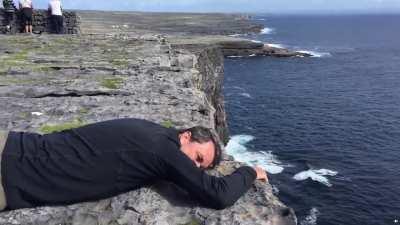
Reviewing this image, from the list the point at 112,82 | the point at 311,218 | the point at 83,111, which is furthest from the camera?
the point at 311,218

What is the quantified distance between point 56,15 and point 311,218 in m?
19.9

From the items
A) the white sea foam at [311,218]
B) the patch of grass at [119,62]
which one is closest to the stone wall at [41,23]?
the patch of grass at [119,62]

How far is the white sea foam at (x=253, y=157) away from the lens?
42.0m

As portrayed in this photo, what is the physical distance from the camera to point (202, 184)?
17.1 feet

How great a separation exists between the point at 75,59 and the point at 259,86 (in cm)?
6566

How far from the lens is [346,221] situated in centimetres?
3272

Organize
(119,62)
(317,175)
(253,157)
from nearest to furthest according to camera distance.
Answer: (119,62) → (317,175) → (253,157)

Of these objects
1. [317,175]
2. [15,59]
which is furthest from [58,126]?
[317,175]

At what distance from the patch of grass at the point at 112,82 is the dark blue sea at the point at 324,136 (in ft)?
83.4

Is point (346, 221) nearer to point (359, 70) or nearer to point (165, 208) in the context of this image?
point (165, 208)

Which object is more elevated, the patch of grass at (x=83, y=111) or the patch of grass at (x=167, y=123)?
the patch of grass at (x=83, y=111)

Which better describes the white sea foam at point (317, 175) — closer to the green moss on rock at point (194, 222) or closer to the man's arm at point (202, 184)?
the man's arm at point (202, 184)

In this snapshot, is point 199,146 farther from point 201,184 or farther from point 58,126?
point 58,126

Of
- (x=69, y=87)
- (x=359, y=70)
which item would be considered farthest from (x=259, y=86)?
(x=69, y=87)
